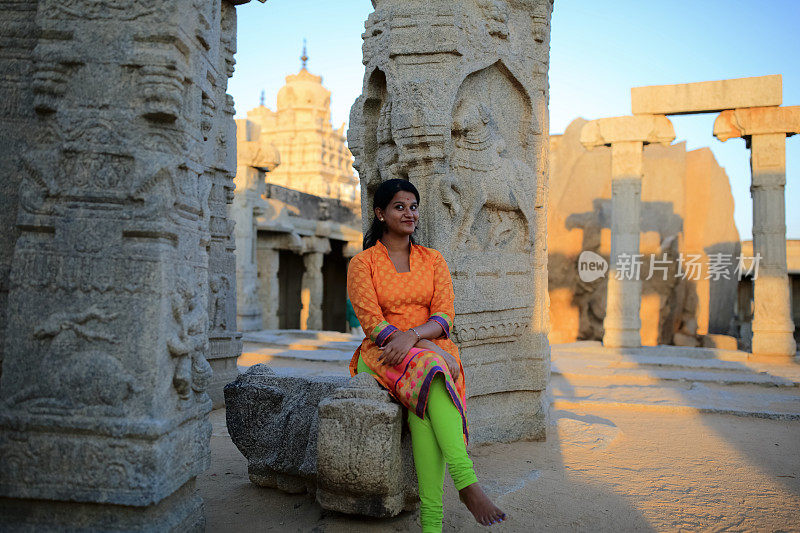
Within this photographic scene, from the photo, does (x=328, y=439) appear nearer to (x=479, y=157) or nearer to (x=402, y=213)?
(x=402, y=213)

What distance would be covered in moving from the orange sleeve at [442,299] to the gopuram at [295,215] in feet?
28.3

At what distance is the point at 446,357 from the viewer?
2.67 m

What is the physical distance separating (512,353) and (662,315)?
13.6 metres

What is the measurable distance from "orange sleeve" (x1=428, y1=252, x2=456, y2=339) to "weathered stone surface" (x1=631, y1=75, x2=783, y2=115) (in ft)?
29.5

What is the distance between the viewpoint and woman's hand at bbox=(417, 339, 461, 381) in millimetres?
2648

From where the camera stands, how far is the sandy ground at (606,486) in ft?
9.28

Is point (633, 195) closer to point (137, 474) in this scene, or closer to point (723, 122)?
point (723, 122)

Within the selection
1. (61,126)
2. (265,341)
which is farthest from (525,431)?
(265,341)

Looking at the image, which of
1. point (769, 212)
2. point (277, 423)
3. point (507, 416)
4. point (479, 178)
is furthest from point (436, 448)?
point (769, 212)

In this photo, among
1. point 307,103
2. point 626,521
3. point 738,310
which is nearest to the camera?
point 626,521

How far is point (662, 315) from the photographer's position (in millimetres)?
16234

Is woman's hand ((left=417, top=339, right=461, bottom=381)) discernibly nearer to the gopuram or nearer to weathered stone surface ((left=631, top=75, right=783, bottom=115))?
the gopuram

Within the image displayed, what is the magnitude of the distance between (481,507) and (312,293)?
13171mm

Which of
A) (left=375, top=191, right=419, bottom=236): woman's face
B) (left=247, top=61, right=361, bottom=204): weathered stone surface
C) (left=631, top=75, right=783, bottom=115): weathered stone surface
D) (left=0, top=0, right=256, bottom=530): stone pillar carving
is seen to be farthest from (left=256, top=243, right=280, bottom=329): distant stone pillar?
(left=0, top=0, right=256, bottom=530): stone pillar carving
